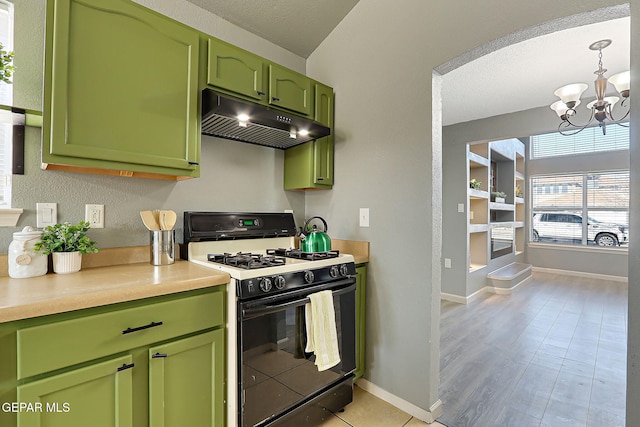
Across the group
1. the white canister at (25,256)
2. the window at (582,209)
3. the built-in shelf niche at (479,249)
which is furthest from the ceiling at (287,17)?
the window at (582,209)

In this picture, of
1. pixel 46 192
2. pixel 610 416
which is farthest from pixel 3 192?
pixel 610 416

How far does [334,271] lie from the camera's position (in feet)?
5.75

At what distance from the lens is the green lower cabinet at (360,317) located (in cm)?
201

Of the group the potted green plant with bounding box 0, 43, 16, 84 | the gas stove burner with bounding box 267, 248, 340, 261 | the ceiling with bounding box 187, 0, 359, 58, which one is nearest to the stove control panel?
the gas stove burner with bounding box 267, 248, 340, 261

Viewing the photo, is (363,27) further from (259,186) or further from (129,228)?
(129,228)

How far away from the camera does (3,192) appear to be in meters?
1.41

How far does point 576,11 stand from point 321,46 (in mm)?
1716

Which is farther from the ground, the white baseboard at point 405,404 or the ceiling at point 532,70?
the ceiling at point 532,70

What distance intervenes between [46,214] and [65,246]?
23 centimetres

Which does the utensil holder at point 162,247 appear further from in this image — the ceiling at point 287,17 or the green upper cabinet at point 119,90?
the ceiling at point 287,17

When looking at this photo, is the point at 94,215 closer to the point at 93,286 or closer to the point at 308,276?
the point at 93,286

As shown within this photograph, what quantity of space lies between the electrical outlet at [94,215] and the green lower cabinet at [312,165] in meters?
1.26

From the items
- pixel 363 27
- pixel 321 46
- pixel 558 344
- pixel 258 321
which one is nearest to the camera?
pixel 258 321

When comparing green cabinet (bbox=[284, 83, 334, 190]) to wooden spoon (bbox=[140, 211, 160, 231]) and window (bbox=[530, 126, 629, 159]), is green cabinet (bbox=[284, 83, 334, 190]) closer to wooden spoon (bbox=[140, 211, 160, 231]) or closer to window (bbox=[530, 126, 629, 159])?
wooden spoon (bbox=[140, 211, 160, 231])
